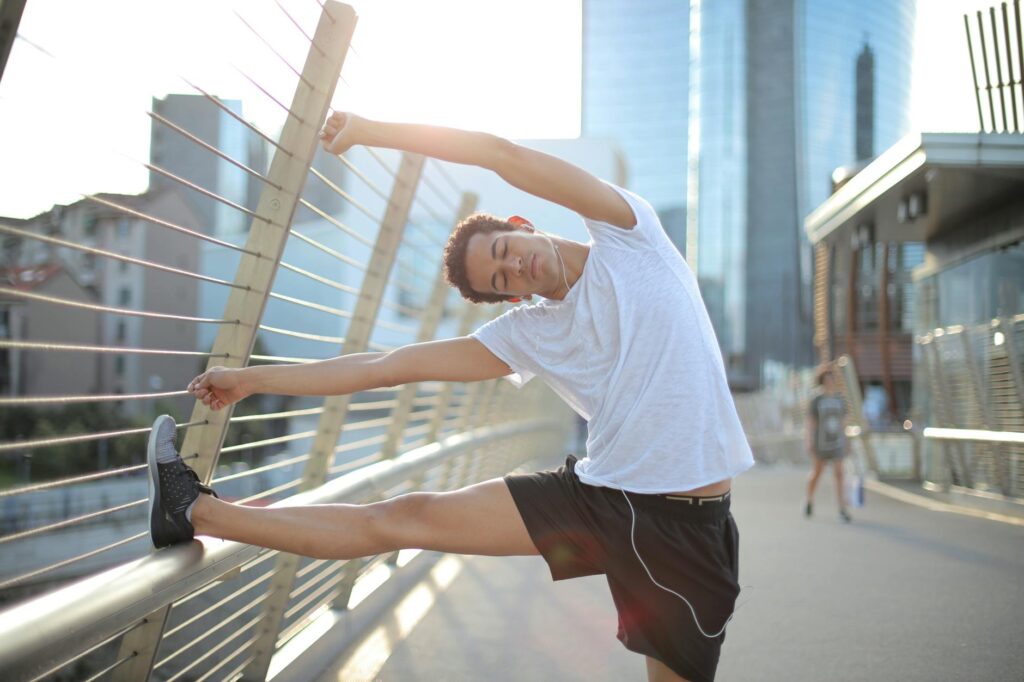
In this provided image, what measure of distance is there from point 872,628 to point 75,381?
221 ft

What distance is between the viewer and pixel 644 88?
131875 millimetres

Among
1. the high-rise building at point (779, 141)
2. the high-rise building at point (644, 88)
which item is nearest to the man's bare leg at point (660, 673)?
the high-rise building at point (779, 141)

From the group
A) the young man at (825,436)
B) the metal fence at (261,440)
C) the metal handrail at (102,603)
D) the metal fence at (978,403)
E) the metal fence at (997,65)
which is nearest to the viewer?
the metal handrail at (102,603)

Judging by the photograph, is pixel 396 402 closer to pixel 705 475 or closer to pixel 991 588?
pixel 705 475

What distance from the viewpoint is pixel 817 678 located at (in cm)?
408

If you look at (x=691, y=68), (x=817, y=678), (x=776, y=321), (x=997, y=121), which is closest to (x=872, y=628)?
(x=817, y=678)

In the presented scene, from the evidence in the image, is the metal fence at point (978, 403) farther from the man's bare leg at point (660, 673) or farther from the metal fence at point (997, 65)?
the man's bare leg at point (660, 673)

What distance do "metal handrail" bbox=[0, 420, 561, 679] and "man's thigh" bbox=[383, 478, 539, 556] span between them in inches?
15.0

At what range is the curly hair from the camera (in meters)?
2.92

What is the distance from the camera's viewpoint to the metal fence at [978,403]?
32.8ft

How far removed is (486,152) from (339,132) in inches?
15.0

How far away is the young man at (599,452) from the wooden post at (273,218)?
0.16 meters

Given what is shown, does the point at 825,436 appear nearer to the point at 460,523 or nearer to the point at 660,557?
the point at 660,557

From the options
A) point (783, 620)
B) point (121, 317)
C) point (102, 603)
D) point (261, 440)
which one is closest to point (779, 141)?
point (121, 317)
